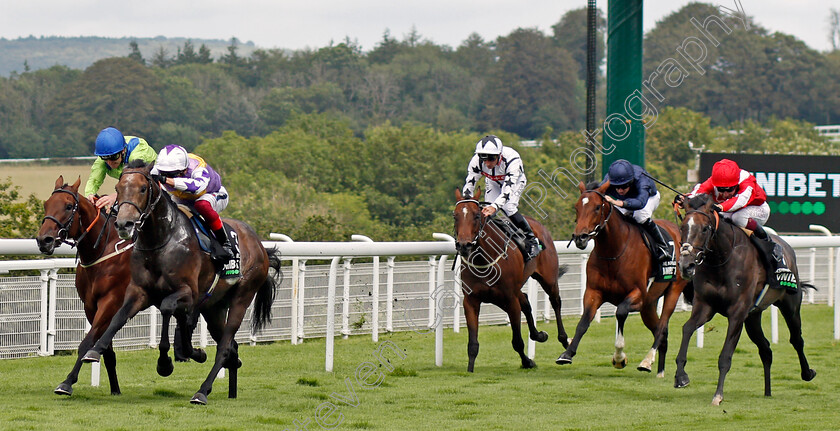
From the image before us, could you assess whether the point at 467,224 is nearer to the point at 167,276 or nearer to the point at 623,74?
the point at 167,276

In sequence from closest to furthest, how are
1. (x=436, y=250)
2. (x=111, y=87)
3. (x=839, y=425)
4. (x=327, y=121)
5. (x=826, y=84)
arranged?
(x=839, y=425) → (x=436, y=250) → (x=327, y=121) → (x=111, y=87) → (x=826, y=84)

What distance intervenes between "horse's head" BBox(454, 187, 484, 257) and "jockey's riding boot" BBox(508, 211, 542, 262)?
654 millimetres

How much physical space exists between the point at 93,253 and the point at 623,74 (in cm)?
688

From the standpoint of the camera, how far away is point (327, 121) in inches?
2146

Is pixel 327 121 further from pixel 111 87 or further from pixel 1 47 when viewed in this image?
pixel 1 47

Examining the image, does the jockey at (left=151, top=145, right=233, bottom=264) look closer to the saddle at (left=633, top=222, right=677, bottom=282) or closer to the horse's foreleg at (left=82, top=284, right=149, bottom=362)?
the horse's foreleg at (left=82, top=284, right=149, bottom=362)

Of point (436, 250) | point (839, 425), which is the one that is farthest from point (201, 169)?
point (839, 425)

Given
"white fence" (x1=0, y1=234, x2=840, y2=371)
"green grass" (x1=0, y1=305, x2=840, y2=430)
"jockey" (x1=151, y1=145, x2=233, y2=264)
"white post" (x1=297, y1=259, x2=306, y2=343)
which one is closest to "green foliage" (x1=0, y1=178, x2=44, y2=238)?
"white fence" (x1=0, y1=234, x2=840, y2=371)

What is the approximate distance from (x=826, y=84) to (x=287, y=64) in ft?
135

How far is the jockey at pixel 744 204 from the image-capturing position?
6.82m

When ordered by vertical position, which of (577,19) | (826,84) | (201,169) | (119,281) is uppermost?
(577,19)

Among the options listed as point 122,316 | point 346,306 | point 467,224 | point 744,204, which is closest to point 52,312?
point 346,306

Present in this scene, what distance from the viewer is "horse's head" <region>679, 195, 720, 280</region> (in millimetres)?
6203

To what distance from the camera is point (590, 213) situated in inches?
282
